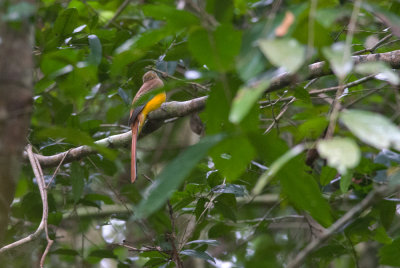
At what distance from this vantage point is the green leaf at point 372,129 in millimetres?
807

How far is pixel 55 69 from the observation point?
1.81m

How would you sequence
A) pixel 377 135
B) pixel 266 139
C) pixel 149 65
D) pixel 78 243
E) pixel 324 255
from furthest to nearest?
pixel 78 243, pixel 149 65, pixel 324 255, pixel 266 139, pixel 377 135

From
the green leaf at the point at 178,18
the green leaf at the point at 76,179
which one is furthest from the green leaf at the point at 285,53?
the green leaf at the point at 76,179

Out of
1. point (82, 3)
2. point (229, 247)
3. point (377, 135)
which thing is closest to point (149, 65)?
point (82, 3)

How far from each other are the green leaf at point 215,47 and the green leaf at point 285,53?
0.16 metres

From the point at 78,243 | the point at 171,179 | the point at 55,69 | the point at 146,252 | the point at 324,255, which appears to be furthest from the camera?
Answer: the point at 78,243

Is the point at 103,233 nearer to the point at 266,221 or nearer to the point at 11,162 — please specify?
the point at 266,221

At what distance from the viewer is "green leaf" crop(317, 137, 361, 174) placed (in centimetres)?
80

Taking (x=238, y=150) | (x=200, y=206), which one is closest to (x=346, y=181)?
(x=200, y=206)

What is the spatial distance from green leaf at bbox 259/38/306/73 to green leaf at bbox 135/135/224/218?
0.20 metres

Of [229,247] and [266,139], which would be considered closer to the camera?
[266,139]

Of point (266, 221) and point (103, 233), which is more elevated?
point (266, 221)

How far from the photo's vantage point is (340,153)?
0.82 m

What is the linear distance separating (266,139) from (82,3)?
274cm
